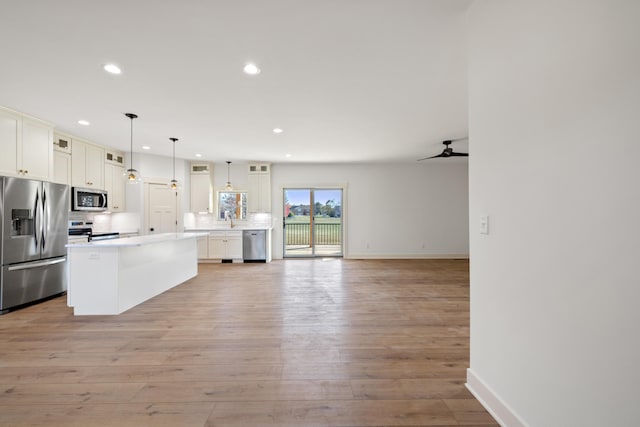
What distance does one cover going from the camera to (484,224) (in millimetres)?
1625

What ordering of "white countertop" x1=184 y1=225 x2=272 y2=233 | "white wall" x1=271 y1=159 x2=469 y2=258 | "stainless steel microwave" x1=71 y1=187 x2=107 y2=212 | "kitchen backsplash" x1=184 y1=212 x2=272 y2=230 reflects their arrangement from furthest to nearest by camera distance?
"white wall" x1=271 y1=159 x2=469 y2=258 → "kitchen backsplash" x1=184 y1=212 x2=272 y2=230 → "white countertop" x1=184 y1=225 x2=272 y2=233 → "stainless steel microwave" x1=71 y1=187 x2=107 y2=212

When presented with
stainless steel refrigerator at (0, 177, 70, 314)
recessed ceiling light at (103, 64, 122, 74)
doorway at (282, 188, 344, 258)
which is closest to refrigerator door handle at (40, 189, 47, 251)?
stainless steel refrigerator at (0, 177, 70, 314)

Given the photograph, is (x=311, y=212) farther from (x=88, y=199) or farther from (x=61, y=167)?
(x=61, y=167)

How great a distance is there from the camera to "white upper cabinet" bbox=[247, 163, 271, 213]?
692 centimetres

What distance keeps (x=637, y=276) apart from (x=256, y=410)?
1959 millimetres

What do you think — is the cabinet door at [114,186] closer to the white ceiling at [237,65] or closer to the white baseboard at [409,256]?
the white ceiling at [237,65]

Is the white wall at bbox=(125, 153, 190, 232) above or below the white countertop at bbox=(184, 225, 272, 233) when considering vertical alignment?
above

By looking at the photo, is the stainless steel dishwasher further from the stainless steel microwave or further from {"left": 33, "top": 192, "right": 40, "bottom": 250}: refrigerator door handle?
{"left": 33, "top": 192, "right": 40, "bottom": 250}: refrigerator door handle

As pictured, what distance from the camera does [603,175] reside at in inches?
37.2

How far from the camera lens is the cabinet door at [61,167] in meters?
4.26

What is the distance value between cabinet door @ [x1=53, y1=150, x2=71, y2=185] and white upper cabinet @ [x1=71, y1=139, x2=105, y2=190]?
74mm

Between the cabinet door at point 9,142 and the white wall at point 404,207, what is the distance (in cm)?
547

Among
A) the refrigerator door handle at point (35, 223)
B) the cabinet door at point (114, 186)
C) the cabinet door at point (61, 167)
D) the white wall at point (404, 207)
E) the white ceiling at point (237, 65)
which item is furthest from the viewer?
the white wall at point (404, 207)

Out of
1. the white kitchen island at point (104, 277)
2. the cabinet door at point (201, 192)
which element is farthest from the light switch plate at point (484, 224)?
the cabinet door at point (201, 192)
